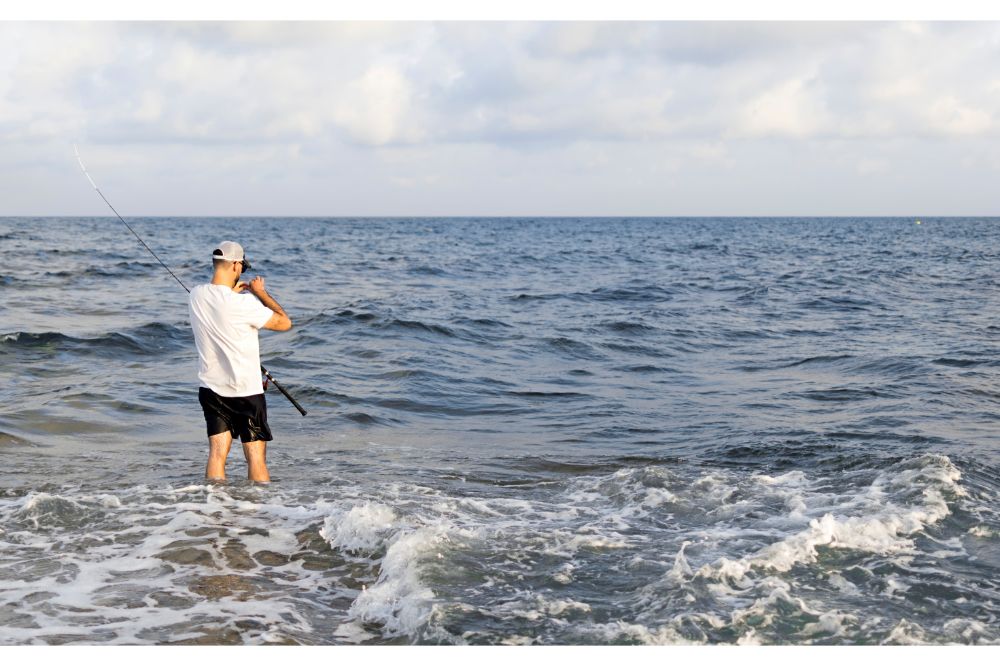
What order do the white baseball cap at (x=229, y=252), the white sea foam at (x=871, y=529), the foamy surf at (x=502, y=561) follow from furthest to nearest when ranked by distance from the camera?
the white baseball cap at (x=229, y=252) → the white sea foam at (x=871, y=529) → the foamy surf at (x=502, y=561)

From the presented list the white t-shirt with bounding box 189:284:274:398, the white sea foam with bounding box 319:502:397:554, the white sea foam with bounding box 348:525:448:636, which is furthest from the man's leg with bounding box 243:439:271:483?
the white sea foam with bounding box 348:525:448:636

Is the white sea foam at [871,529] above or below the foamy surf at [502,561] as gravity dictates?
above

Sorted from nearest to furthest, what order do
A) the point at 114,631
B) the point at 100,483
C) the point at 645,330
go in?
the point at 114,631, the point at 100,483, the point at 645,330

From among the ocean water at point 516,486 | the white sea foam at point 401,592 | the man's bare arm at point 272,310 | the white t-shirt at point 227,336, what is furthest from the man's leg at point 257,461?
the white sea foam at point 401,592

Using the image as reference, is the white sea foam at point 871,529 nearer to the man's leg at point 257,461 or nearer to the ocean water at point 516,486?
the ocean water at point 516,486

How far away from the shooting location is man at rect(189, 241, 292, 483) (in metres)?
6.18

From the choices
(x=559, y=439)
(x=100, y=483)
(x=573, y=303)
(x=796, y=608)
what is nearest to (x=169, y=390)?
(x=100, y=483)

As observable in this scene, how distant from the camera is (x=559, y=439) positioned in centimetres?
866

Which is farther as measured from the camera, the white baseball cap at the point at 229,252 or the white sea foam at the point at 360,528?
the white baseball cap at the point at 229,252

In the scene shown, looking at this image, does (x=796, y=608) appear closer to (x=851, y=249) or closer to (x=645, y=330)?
(x=645, y=330)

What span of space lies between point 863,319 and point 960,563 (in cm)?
1289

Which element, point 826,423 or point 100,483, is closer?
point 100,483

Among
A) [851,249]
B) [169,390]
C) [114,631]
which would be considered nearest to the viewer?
[114,631]

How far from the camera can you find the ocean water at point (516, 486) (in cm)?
448
